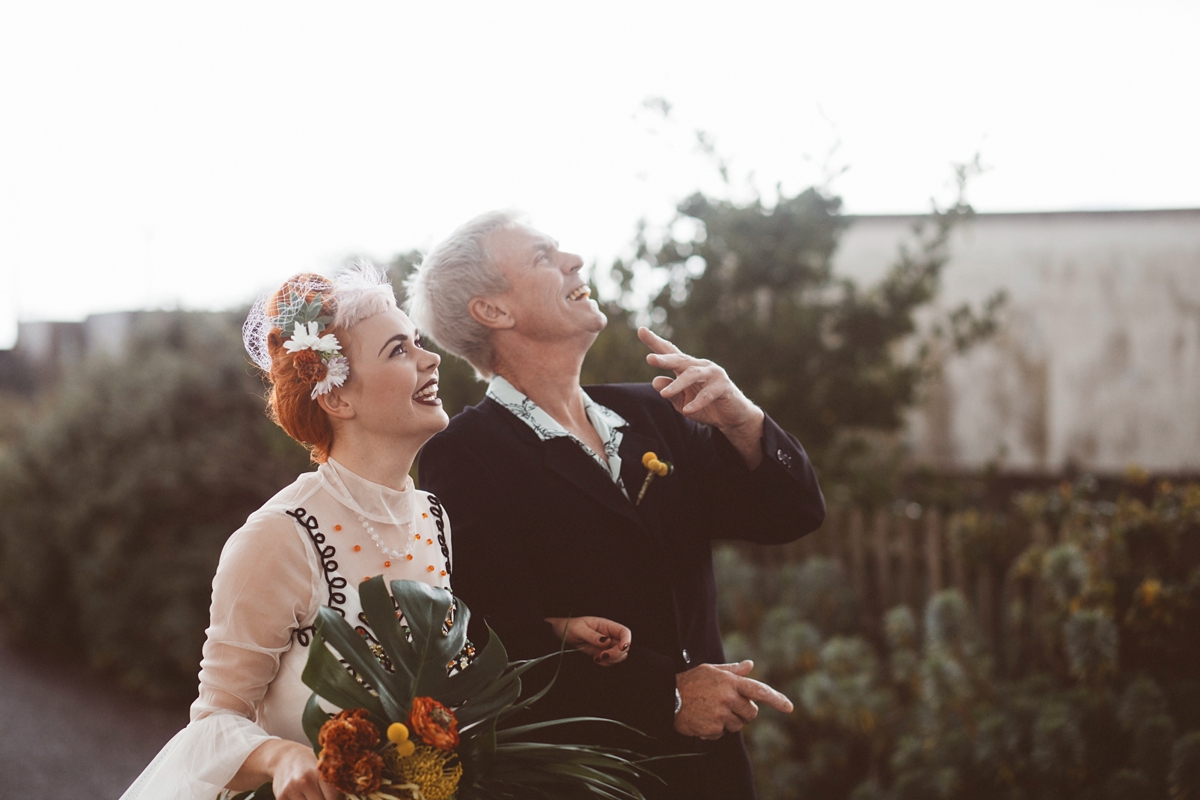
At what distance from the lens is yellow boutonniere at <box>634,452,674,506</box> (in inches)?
81.8

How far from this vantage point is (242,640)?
1.46 meters

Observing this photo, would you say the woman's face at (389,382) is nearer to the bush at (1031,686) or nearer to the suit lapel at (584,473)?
the suit lapel at (584,473)

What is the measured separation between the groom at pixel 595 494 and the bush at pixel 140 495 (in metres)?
4.88

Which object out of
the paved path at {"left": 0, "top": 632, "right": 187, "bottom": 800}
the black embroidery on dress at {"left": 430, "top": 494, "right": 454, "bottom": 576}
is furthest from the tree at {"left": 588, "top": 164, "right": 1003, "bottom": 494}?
the paved path at {"left": 0, "top": 632, "right": 187, "bottom": 800}

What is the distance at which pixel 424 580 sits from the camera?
66.2 inches

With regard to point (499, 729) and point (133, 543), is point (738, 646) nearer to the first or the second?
point (499, 729)

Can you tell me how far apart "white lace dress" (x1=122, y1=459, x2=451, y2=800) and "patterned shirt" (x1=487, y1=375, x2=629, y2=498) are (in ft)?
1.76

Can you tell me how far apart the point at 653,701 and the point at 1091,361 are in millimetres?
6945

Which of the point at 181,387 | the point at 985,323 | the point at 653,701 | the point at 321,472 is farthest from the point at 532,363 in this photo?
the point at 181,387

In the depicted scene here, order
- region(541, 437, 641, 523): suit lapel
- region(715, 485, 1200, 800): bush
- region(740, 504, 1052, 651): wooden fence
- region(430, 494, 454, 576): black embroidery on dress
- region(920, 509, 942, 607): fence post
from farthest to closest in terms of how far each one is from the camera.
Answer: region(920, 509, 942, 607): fence post → region(740, 504, 1052, 651): wooden fence → region(715, 485, 1200, 800): bush → region(541, 437, 641, 523): suit lapel → region(430, 494, 454, 576): black embroidery on dress

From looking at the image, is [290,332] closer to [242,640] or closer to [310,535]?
[310,535]

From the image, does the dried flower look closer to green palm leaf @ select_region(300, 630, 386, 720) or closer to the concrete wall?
green palm leaf @ select_region(300, 630, 386, 720)

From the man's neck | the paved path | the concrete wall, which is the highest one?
the man's neck

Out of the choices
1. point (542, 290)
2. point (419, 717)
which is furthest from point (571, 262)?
point (419, 717)
